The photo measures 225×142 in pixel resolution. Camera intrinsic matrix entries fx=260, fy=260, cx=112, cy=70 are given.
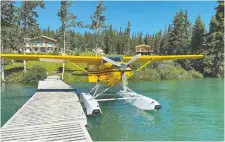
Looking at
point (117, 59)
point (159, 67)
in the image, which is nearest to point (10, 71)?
point (159, 67)

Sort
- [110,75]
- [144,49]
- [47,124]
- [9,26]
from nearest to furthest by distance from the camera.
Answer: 1. [47,124]
2. [110,75]
3. [9,26]
4. [144,49]

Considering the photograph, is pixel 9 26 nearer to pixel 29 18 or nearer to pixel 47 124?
pixel 29 18

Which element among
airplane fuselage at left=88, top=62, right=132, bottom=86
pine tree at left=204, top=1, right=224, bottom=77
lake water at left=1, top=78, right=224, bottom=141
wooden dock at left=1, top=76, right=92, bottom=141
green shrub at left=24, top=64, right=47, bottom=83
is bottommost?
lake water at left=1, top=78, right=224, bottom=141

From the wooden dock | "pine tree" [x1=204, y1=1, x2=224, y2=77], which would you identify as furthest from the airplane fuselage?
"pine tree" [x1=204, y1=1, x2=224, y2=77]

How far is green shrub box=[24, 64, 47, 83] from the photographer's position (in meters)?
24.1

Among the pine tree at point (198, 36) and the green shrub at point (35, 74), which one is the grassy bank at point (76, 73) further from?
the pine tree at point (198, 36)

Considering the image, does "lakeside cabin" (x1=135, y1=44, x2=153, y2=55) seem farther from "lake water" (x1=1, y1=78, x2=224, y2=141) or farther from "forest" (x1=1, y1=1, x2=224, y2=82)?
"lake water" (x1=1, y1=78, x2=224, y2=141)

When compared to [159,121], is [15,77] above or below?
above

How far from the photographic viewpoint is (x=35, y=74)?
80.4ft

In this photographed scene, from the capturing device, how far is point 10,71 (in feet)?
89.6

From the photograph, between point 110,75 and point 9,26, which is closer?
point 110,75

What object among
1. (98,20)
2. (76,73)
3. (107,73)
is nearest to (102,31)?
(98,20)

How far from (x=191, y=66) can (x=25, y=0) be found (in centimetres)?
2294

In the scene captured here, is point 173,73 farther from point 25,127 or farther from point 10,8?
point 25,127
